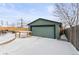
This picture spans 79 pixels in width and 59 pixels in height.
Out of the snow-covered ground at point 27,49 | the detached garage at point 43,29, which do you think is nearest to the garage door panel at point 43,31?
the detached garage at point 43,29

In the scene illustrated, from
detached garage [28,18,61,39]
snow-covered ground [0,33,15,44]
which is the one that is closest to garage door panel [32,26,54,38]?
detached garage [28,18,61,39]

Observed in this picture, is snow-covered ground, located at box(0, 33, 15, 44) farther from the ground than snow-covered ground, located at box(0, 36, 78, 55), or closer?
farther from the ground

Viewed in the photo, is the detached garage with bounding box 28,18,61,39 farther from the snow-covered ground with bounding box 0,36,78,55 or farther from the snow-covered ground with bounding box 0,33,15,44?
the snow-covered ground with bounding box 0,33,15,44

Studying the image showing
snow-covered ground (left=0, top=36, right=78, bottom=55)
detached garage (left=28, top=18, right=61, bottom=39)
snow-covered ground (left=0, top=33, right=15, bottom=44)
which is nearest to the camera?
snow-covered ground (left=0, top=36, right=78, bottom=55)

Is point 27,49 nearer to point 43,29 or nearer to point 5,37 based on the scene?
point 5,37

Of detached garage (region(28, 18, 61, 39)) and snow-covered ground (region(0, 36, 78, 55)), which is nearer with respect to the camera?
snow-covered ground (region(0, 36, 78, 55))

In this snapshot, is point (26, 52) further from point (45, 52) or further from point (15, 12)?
point (15, 12)

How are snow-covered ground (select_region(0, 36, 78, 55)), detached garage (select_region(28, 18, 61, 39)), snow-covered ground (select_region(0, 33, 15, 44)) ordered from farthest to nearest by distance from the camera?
1. detached garage (select_region(28, 18, 61, 39))
2. snow-covered ground (select_region(0, 33, 15, 44))
3. snow-covered ground (select_region(0, 36, 78, 55))

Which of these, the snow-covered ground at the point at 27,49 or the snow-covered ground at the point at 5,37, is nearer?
the snow-covered ground at the point at 27,49

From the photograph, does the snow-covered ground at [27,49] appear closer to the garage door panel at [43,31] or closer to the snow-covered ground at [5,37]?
the snow-covered ground at [5,37]

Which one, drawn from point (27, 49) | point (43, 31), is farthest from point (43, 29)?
point (27, 49)

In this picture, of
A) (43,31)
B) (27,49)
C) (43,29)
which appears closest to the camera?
(27,49)

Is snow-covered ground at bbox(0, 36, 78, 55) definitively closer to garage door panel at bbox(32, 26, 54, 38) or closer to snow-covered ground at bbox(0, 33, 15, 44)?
snow-covered ground at bbox(0, 33, 15, 44)

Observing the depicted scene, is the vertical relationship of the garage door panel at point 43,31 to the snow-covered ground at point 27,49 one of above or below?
above
